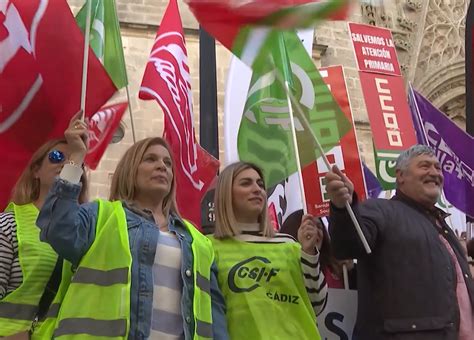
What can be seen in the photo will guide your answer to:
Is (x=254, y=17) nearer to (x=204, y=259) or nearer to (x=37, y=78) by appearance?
(x=204, y=259)

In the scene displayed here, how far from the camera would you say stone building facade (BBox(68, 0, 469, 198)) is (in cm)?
993

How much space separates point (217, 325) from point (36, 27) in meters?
2.20

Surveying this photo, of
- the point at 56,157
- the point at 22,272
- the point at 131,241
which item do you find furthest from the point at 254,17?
the point at 22,272

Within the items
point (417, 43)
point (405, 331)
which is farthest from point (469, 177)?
point (417, 43)

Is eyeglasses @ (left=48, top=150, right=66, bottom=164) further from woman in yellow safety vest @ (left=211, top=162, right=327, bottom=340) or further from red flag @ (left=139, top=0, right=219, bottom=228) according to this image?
red flag @ (left=139, top=0, right=219, bottom=228)

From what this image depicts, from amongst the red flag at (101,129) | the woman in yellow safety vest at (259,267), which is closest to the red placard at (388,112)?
the red flag at (101,129)

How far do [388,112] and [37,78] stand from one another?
3.07 m

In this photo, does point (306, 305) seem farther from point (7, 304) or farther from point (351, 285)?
point (7, 304)

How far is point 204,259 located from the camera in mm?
2873

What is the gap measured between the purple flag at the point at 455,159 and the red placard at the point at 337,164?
77cm

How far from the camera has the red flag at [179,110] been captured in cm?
486

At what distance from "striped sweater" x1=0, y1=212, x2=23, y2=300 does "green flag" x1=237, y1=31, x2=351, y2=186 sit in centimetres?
200

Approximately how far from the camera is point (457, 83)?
13.1 metres

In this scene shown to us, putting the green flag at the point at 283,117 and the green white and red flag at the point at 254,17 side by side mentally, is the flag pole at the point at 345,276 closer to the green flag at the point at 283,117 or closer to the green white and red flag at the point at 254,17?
the green flag at the point at 283,117
